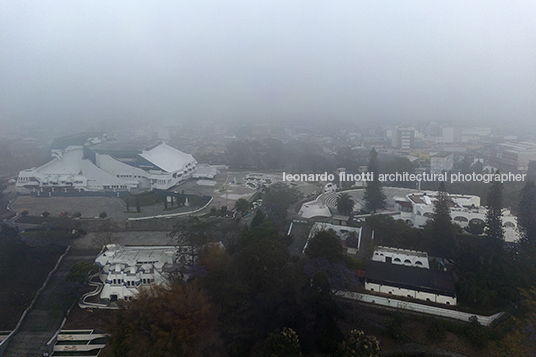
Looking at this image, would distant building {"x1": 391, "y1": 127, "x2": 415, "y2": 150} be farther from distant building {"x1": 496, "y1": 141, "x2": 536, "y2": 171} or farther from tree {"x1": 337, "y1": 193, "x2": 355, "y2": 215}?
tree {"x1": 337, "y1": 193, "x2": 355, "y2": 215}

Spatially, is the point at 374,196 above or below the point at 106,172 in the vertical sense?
below

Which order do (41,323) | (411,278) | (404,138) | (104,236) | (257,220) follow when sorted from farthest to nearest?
1. (404,138)
2. (104,236)
3. (257,220)
4. (41,323)
5. (411,278)

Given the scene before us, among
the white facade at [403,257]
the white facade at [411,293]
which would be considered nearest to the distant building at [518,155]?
the white facade at [403,257]

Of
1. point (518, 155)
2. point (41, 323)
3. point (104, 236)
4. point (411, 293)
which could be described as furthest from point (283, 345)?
point (518, 155)

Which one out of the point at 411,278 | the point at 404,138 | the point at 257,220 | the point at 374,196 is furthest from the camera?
the point at 404,138

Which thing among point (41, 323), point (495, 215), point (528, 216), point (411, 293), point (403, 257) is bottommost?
point (41, 323)

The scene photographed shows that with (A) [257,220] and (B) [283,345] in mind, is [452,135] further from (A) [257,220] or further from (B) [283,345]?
(B) [283,345]

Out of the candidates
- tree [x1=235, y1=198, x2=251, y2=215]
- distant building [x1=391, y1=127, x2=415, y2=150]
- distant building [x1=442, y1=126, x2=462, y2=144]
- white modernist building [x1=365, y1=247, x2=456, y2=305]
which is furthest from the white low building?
distant building [x1=442, y1=126, x2=462, y2=144]
